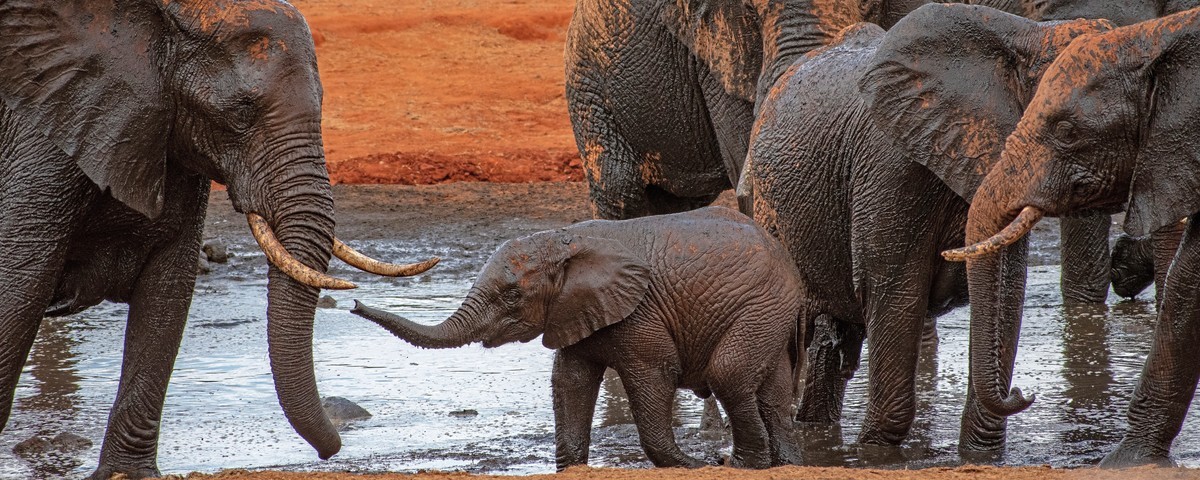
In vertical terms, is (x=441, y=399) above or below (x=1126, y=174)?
below

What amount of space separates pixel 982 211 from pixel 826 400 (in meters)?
1.73

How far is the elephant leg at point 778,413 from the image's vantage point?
6219 millimetres

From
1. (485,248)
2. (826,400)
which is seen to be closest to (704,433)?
(826,400)

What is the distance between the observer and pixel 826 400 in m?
7.19

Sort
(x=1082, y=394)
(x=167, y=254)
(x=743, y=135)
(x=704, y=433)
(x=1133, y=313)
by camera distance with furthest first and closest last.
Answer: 1. (x=1133, y=313)
2. (x=743, y=135)
3. (x=1082, y=394)
4. (x=704, y=433)
5. (x=167, y=254)

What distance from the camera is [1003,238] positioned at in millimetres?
5500

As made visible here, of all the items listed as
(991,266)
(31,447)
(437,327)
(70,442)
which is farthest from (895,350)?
(31,447)

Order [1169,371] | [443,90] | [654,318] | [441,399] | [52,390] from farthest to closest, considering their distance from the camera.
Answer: [443,90]
[52,390]
[441,399]
[654,318]
[1169,371]

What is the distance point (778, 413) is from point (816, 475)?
1.16 metres

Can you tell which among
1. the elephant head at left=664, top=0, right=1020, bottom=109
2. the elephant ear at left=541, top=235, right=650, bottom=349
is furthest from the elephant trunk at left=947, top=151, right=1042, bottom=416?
the elephant head at left=664, top=0, right=1020, bottom=109

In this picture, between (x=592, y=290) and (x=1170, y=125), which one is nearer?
(x=1170, y=125)

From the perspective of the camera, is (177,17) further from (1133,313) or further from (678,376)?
(1133,313)

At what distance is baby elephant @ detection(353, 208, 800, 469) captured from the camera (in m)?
5.96

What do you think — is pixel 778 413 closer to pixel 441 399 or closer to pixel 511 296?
pixel 511 296
